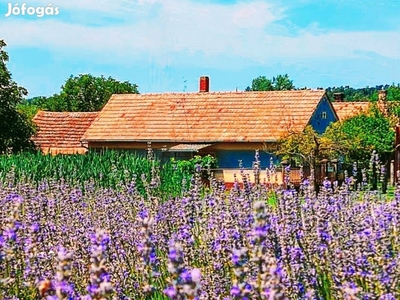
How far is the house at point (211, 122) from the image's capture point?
30547 millimetres

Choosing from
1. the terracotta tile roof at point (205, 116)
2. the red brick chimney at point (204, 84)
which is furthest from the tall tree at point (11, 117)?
the red brick chimney at point (204, 84)

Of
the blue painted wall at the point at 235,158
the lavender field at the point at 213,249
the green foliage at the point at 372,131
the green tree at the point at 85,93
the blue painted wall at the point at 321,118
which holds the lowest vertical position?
the lavender field at the point at 213,249

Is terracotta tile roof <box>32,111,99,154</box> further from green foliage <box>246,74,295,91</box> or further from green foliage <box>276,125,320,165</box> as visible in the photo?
green foliage <box>246,74,295,91</box>

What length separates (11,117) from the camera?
31.6 metres

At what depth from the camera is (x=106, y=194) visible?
360 inches

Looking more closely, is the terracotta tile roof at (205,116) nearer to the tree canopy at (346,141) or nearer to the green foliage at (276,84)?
the tree canopy at (346,141)

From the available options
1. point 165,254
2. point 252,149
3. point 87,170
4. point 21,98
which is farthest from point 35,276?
point 21,98

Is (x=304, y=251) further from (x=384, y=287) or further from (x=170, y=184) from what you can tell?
(x=170, y=184)

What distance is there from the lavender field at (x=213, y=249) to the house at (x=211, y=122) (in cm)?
2207

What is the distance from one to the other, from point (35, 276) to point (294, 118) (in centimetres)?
2697

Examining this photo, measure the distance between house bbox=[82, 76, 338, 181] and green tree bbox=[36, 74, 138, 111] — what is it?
1346 inches

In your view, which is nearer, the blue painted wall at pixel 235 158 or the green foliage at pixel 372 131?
the green foliage at pixel 372 131

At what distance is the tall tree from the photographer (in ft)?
102

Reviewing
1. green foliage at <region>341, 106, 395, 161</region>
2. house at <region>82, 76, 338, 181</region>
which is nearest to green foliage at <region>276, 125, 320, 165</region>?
house at <region>82, 76, 338, 181</region>
